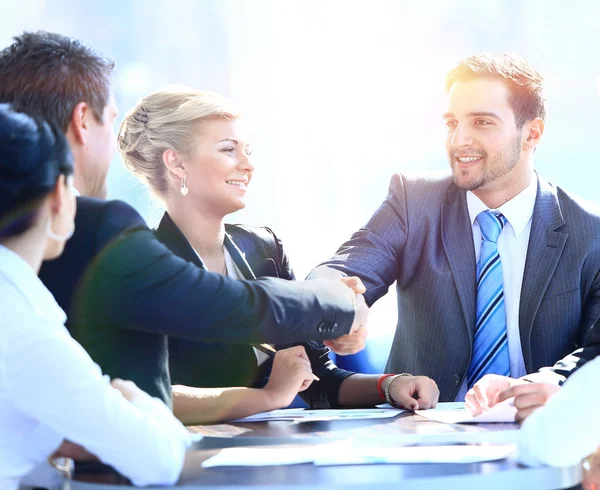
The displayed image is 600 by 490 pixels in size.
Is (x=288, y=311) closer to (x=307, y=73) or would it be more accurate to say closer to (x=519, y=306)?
(x=519, y=306)

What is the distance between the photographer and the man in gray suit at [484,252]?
2758mm

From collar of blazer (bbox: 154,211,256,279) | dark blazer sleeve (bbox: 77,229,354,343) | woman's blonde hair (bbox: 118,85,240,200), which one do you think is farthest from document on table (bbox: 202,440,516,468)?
woman's blonde hair (bbox: 118,85,240,200)

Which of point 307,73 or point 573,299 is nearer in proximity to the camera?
point 573,299

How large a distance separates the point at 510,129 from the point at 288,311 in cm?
190

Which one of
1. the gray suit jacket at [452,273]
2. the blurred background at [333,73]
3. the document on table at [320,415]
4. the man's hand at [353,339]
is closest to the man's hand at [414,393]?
the document on table at [320,415]

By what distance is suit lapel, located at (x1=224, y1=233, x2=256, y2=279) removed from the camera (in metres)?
2.73

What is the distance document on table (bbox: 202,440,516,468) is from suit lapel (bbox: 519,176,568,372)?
1.33 metres

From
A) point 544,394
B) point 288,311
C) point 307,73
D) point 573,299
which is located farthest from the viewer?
point 307,73

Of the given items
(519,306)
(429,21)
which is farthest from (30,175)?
(429,21)

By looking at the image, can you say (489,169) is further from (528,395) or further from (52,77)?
(52,77)

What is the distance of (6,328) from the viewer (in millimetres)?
1167

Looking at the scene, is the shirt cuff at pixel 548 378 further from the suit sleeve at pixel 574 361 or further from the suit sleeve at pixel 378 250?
the suit sleeve at pixel 378 250

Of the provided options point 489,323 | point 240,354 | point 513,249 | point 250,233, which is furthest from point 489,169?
point 240,354

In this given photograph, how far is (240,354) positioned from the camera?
8.19 ft
